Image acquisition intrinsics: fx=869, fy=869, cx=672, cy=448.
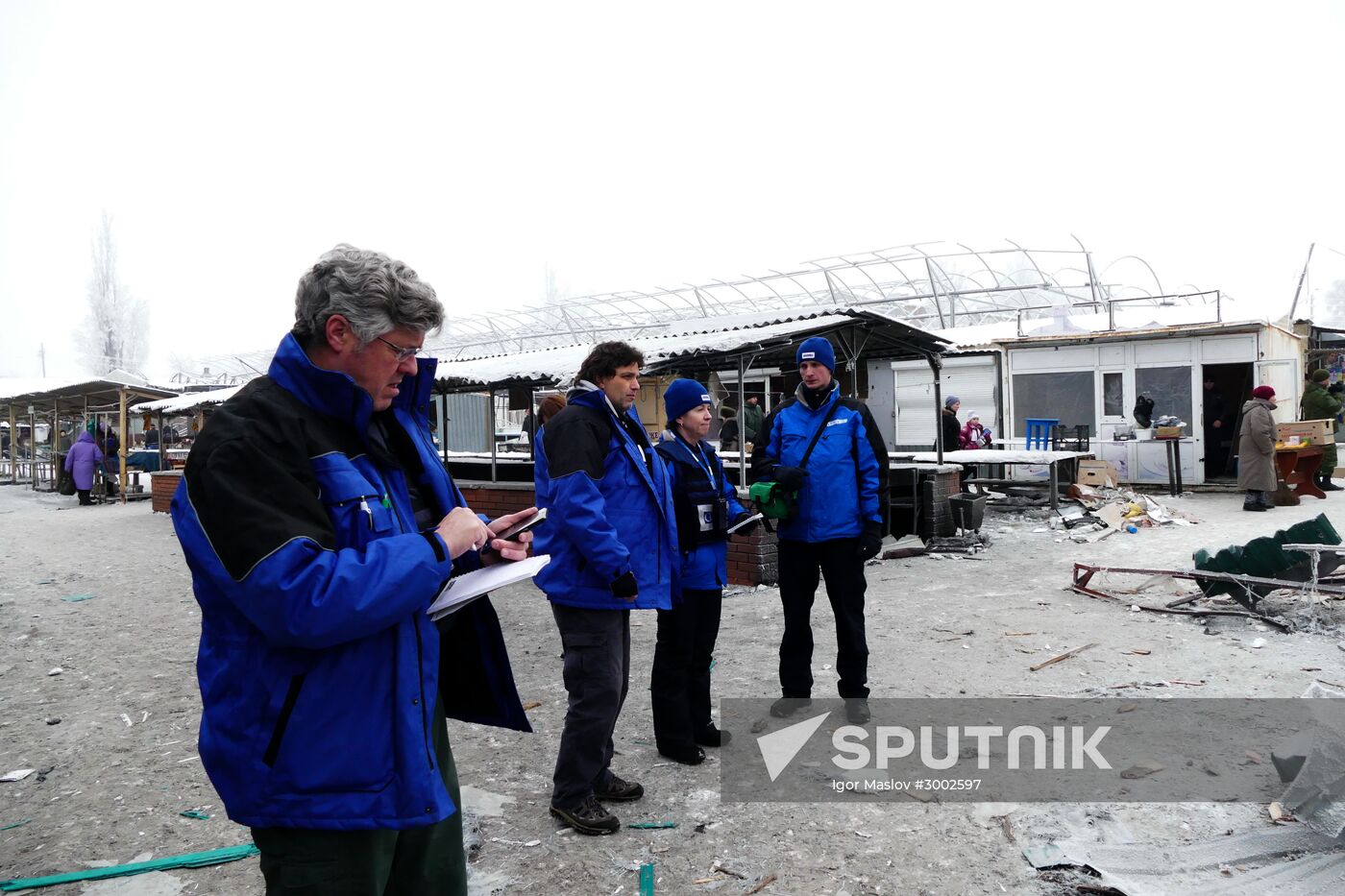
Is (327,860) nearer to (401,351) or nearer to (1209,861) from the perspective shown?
(401,351)

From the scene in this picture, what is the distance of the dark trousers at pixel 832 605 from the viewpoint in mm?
4461

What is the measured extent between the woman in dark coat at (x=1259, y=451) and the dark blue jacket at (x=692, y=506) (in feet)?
37.6

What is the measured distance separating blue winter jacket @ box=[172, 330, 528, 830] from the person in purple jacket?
22.0 metres

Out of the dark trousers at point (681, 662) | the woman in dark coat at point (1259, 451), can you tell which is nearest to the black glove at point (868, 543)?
the dark trousers at point (681, 662)

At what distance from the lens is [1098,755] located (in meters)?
3.99

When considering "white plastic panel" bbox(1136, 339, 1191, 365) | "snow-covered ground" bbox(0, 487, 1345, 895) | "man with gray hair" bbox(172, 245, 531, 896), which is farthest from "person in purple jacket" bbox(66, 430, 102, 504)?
"white plastic panel" bbox(1136, 339, 1191, 365)

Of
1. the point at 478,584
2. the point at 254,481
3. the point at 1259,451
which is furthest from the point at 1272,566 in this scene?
the point at 1259,451

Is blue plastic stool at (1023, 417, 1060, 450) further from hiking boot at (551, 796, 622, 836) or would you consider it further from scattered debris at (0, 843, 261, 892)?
scattered debris at (0, 843, 261, 892)

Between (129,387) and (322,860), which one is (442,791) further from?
(129,387)

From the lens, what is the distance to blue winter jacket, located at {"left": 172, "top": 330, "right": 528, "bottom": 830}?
1467mm

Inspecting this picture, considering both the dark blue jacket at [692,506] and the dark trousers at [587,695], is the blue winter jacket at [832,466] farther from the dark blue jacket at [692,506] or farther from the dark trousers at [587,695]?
the dark trousers at [587,695]

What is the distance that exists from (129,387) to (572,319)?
535 inches

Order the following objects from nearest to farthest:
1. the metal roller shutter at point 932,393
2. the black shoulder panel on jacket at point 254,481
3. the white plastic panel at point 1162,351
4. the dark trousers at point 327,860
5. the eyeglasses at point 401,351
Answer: the black shoulder panel on jacket at point 254,481 → the dark trousers at point 327,860 → the eyeglasses at point 401,351 → the white plastic panel at point 1162,351 → the metal roller shutter at point 932,393

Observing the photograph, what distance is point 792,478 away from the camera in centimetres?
443
